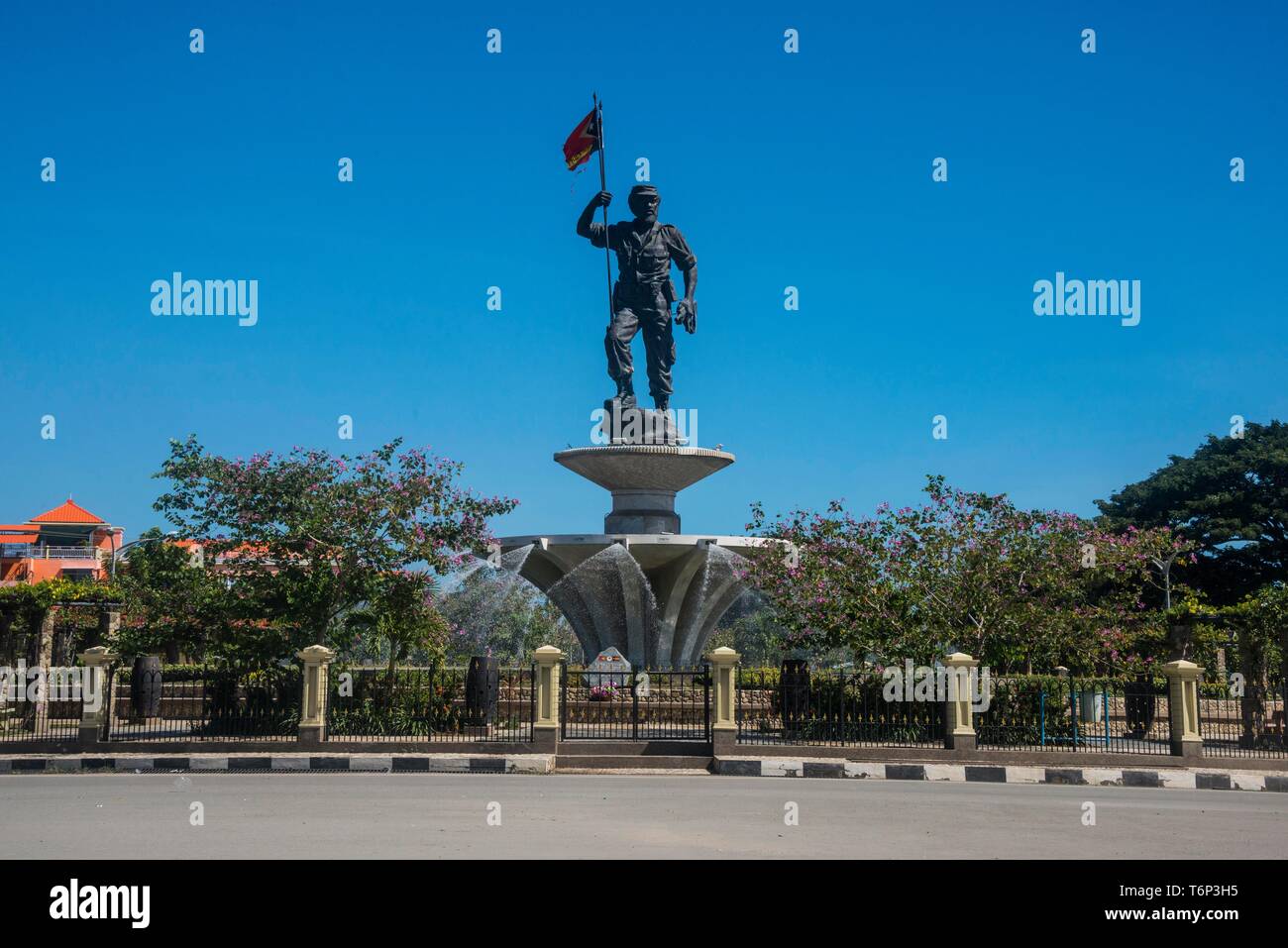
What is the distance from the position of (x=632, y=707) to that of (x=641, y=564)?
650 cm

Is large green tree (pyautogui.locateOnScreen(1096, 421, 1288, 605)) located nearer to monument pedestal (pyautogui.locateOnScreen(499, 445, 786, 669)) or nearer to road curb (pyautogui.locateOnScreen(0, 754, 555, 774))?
monument pedestal (pyautogui.locateOnScreen(499, 445, 786, 669))

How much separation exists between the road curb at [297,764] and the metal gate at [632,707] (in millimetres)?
2147

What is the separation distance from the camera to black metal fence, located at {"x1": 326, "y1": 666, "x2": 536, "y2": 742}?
2266 centimetres

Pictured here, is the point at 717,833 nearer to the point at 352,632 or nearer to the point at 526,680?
the point at 352,632

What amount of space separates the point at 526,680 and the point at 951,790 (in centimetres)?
1352

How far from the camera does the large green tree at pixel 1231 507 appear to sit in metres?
52.9

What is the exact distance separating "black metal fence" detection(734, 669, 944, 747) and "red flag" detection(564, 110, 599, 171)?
48.7 feet

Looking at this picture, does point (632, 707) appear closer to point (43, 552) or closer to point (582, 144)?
point (582, 144)

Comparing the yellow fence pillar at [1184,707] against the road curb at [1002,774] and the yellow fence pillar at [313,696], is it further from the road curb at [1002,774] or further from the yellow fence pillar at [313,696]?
the yellow fence pillar at [313,696]

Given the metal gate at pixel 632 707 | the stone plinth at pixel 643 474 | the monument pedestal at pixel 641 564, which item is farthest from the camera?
the stone plinth at pixel 643 474

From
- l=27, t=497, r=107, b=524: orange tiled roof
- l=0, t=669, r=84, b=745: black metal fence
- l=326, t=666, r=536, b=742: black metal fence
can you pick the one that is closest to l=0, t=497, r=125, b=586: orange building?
l=27, t=497, r=107, b=524: orange tiled roof

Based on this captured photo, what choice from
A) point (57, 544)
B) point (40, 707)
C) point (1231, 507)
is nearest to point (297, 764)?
point (40, 707)

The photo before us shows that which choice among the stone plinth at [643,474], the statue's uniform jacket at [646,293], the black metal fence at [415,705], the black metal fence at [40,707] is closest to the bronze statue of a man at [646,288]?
the statue's uniform jacket at [646,293]

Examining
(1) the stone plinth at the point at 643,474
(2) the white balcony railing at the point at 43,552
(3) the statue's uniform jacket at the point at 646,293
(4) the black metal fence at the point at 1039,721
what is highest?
(3) the statue's uniform jacket at the point at 646,293
